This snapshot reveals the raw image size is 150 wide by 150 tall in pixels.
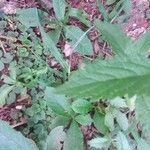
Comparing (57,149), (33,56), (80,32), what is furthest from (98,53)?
(57,149)

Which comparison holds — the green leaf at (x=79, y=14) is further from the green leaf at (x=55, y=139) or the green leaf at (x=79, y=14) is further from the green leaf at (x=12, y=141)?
the green leaf at (x=12, y=141)

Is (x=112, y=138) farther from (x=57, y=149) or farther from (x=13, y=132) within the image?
(x=13, y=132)

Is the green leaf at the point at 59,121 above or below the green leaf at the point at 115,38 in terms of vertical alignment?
below

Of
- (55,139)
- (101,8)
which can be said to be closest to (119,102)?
(55,139)

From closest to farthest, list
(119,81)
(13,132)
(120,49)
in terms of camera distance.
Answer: (119,81), (120,49), (13,132)

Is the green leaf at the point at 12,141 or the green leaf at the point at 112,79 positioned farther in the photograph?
the green leaf at the point at 12,141

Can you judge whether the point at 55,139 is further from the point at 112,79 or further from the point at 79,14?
the point at 112,79

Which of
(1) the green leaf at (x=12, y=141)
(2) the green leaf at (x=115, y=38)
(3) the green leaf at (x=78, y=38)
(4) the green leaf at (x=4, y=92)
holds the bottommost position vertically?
(4) the green leaf at (x=4, y=92)

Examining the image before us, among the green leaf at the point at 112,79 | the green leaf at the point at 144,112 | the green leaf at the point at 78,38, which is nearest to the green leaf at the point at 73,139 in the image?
the green leaf at the point at 78,38
